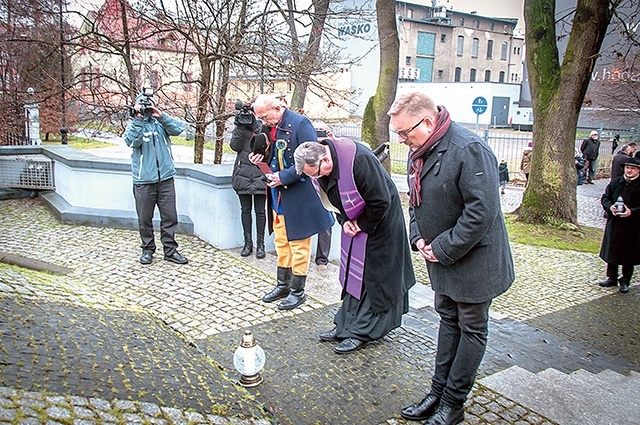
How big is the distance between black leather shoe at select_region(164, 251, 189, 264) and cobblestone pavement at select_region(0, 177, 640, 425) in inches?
4.2

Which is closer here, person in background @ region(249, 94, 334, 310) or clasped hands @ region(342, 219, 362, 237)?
clasped hands @ region(342, 219, 362, 237)

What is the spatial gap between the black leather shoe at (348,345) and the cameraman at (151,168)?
2.78m

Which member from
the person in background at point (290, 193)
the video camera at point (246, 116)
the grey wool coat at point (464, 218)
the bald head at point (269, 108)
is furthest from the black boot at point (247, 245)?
the grey wool coat at point (464, 218)

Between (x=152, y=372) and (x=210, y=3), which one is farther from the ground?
(x=210, y=3)

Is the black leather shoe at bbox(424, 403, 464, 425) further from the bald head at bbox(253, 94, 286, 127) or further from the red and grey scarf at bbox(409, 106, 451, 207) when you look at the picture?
the bald head at bbox(253, 94, 286, 127)

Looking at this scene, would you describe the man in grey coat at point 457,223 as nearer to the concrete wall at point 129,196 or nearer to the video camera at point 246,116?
the video camera at point 246,116

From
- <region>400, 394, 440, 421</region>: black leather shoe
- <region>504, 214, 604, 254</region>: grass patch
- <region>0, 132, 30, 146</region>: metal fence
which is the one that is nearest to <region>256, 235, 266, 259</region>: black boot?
<region>400, 394, 440, 421</region>: black leather shoe

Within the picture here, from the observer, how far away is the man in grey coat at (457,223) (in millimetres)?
3061

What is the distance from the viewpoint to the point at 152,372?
11.6 feet

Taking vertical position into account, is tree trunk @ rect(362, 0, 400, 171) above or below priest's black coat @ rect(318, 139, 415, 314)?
above

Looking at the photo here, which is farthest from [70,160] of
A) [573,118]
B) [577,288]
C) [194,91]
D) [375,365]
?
[573,118]

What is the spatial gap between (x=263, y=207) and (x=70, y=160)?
3.53 meters

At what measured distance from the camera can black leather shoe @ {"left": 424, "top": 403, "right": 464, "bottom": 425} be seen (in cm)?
336

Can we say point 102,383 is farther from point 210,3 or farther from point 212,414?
point 210,3
